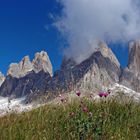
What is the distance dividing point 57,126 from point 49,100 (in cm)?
224

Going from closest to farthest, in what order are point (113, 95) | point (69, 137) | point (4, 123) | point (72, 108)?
1. point (69, 137)
2. point (4, 123)
3. point (72, 108)
4. point (113, 95)

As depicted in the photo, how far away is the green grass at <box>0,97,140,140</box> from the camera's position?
8406 millimetres

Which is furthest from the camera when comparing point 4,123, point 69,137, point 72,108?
point 72,108

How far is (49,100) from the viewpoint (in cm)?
1133

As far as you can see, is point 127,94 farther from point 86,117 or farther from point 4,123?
point 4,123

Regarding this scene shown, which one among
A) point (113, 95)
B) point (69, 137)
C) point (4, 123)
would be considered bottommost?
point (69, 137)

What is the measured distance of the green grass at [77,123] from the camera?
8406mm

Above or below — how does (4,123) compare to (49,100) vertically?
below

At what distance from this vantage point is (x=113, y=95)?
36.3 feet

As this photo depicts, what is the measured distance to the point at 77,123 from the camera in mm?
8625

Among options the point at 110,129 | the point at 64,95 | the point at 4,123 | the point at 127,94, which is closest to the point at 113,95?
the point at 127,94

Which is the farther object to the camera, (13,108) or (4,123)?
(13,108)

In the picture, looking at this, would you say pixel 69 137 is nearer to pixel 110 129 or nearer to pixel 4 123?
pixel 110 129

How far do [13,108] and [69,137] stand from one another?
140 inches
